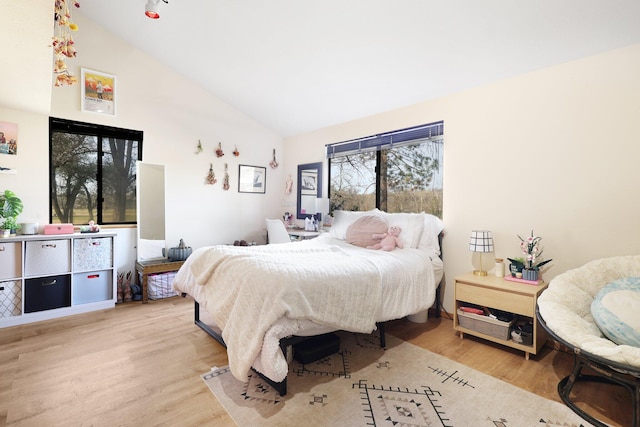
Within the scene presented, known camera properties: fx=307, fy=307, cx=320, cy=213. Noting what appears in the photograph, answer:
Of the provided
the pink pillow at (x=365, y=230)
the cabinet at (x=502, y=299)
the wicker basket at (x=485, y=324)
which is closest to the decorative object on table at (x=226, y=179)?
the pink pillow at (x=365, y=230)

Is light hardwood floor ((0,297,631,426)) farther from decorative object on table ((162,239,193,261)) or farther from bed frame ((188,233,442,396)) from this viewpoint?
decorative object on table ((162,239,193,261))

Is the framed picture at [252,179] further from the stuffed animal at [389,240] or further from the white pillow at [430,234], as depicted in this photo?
the white pillow at [430,234]

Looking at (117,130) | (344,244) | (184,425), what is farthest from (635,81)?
(117,130)

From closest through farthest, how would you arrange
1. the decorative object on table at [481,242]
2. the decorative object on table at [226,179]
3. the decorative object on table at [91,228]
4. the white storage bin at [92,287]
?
the decorative object on table at [481,242] → the white storage bin at [92,287] → the decorative object on table at [91,228] → the decorative object on table at [226,179]

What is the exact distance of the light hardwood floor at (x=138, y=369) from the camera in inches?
68.6

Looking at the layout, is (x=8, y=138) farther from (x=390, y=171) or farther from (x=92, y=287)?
(x=390, y=171)

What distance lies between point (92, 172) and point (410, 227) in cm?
391

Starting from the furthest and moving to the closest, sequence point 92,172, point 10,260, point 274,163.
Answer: point 274,163 → point 92,172 → point 10,260

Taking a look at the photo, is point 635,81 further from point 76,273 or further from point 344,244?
point 76,273

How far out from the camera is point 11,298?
2.98 metres

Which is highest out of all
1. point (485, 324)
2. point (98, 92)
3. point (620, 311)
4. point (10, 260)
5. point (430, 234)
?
point (98, 92)

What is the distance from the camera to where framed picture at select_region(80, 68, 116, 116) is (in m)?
3.65

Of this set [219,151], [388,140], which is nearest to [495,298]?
[388,140]

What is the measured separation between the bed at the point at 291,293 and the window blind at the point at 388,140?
1361 mm
